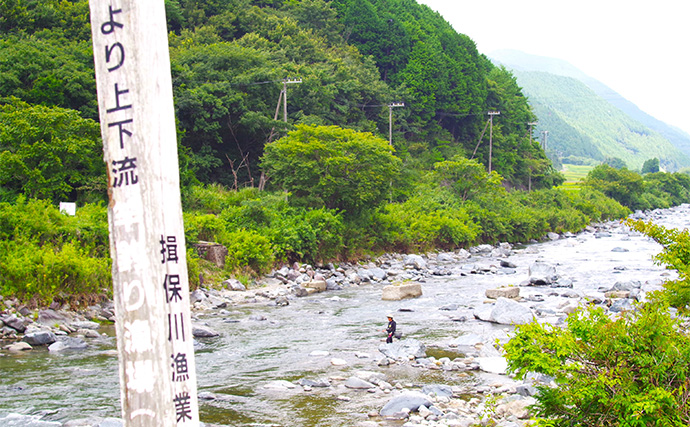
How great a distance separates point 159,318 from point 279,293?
18034mm

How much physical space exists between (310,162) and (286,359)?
54.2 feet

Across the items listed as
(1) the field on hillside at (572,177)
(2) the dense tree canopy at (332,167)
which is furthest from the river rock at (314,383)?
(1) the field on hillside at (572,177)

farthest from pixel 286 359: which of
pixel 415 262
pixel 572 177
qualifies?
pixel 572 177

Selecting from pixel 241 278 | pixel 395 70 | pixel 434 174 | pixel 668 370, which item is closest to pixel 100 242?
pixel 241 278

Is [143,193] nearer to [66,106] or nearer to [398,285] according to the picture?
[398,285]

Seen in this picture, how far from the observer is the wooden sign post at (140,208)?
240 centimetres

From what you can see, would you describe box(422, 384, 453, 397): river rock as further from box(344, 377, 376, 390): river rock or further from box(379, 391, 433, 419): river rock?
box(344, 377, 376, 390): river rock

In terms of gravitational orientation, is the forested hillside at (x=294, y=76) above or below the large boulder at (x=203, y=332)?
above

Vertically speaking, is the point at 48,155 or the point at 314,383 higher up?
the point at 48,155

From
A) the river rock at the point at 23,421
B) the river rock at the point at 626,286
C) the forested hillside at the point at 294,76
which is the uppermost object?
the forested hillside at the point at 294,76

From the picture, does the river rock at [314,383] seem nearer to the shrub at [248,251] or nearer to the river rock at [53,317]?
the river rock at [53,317]

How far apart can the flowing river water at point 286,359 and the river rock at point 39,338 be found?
2.04 feet

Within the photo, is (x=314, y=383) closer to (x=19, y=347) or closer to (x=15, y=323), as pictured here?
(x=19, y=347)

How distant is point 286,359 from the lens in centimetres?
1198
